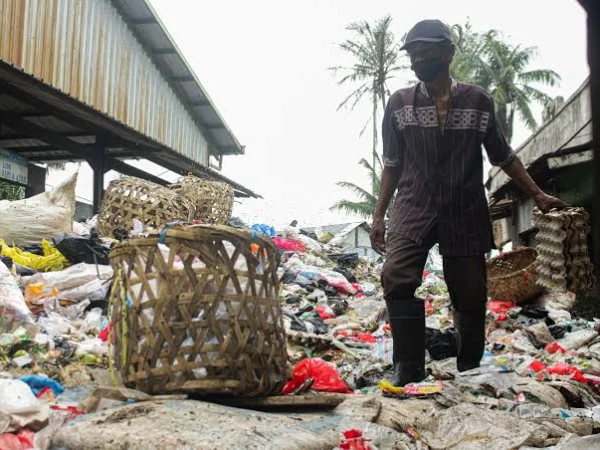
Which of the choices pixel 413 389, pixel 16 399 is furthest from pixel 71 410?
pixel 413 389

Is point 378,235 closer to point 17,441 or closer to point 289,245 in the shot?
point 17,441

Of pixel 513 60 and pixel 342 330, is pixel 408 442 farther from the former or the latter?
pixel 513 60

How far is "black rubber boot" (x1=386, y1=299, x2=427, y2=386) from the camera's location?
3.20 metres

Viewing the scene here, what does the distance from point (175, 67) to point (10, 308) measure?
9538mm

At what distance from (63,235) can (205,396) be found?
373cm

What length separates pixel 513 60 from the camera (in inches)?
1165

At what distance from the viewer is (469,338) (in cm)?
354

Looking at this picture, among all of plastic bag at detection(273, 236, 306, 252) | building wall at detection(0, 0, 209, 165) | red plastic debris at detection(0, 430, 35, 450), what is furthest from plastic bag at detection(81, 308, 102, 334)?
plastic bag at detection(273, 236, 306, 252)

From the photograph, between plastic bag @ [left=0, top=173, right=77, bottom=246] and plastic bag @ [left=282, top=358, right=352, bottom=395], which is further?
plastic bag @ [left=0, top=173, right=77, bottom=246]

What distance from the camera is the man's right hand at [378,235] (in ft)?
11.8

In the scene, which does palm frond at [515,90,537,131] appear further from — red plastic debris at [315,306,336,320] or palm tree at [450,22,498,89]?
red plastic debris at [315,306,336,320]

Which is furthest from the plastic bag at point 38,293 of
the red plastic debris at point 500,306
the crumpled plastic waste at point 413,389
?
the red plastic debris at point 500,306

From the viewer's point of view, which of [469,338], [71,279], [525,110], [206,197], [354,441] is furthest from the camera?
[525,110]

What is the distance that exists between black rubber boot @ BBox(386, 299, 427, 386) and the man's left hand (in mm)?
758
